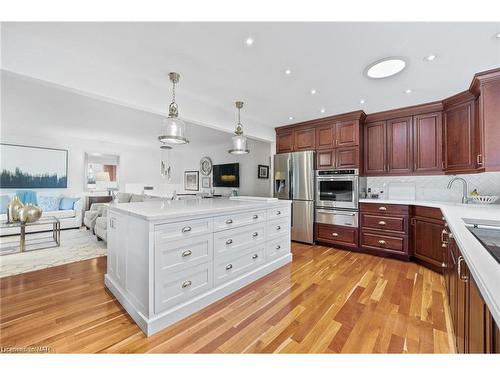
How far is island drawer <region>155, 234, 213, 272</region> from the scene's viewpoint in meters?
1.62

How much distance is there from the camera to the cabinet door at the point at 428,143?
10.1ft

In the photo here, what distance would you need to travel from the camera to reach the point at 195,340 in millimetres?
1519

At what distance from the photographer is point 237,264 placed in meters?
2.26

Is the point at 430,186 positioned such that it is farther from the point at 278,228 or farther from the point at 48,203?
the point at 48,203

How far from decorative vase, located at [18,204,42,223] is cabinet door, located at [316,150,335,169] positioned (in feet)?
16.4

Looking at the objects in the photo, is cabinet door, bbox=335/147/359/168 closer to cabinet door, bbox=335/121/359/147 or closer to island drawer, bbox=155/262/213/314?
cabinet door, bbox=335/121/359/147

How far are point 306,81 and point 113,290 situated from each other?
304 cm

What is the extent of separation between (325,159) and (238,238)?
2.43 meters

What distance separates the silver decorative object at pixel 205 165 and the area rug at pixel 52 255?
3624 mm

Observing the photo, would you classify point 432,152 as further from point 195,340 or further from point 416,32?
point 195,340

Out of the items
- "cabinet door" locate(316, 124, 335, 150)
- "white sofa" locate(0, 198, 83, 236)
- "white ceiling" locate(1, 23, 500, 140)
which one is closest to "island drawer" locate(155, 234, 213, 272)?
"white ceiling" locate(1, 23, 500, 140)

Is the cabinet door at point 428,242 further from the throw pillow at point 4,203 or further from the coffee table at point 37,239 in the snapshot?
the throw pillow at point 4,203

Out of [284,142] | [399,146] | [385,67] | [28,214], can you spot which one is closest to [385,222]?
[399,146]

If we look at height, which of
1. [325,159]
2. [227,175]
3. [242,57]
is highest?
[242,57]
